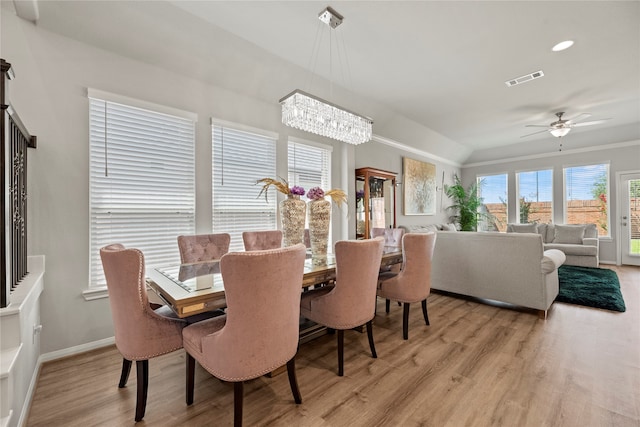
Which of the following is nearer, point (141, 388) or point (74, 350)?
point (141, 388)

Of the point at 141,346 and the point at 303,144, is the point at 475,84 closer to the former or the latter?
the point at 303,144

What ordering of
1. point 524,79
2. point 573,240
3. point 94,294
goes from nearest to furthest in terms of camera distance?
1. point 94,294
2. point 524,79
3. point 573,240

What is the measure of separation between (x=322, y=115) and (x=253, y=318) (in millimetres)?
1938

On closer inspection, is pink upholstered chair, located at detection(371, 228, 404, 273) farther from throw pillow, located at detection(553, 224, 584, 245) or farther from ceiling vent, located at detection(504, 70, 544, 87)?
throw pillow, located at detection(553, 224, 584, 245)

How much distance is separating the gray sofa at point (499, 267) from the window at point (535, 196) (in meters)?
4.42

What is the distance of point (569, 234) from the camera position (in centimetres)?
591

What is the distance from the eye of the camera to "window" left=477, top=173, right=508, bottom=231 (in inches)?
301

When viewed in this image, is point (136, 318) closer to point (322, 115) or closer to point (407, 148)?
point (322, 115)

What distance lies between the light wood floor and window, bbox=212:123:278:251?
1.53m

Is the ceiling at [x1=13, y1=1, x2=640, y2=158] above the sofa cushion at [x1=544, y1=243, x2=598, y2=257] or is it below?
above

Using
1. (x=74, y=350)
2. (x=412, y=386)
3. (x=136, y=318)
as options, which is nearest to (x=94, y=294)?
(x=74, y=350)

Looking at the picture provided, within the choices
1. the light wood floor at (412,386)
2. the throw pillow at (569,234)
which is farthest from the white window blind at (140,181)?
the throw pillow at (569,234)

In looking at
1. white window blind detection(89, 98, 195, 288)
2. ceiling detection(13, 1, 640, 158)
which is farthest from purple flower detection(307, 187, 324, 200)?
ceiling detection(13, 1, 640, 158)

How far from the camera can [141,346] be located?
5.08 ft
